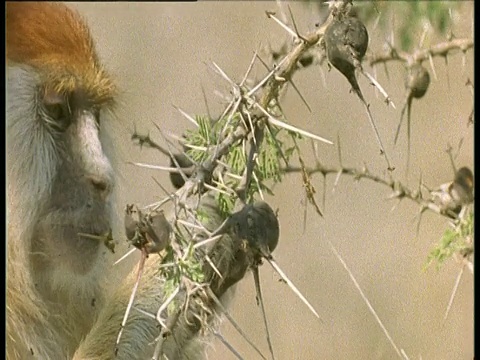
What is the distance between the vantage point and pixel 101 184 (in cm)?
425

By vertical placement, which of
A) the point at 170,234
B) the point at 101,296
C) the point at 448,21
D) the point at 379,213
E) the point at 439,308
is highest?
the point at 448,21

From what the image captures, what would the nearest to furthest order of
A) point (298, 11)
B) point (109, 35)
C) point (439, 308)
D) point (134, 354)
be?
point (298, 11)
point (134, 354)
point (109, 35)
point (439, 308)

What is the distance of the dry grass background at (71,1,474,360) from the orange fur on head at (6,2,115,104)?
164 millimetres

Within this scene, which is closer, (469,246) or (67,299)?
(469,246)

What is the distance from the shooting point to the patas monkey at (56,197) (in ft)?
13.8

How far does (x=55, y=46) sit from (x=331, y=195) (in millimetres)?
2277

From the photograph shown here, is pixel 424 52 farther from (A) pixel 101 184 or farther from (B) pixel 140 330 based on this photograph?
(B) pixel 140 330

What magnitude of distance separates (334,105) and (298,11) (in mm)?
2127

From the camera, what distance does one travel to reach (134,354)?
14.2 feet

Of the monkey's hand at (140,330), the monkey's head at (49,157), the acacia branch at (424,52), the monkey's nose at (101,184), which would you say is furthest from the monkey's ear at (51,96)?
the acacia branch at (424,52)

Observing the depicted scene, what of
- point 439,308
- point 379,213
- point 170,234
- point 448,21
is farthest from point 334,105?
point 170,234

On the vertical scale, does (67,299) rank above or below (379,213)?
above

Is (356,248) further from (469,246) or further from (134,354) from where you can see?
(469,246)

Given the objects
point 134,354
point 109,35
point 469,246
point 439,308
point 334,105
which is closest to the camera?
point 469,246
